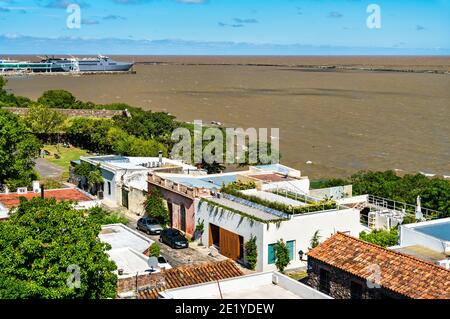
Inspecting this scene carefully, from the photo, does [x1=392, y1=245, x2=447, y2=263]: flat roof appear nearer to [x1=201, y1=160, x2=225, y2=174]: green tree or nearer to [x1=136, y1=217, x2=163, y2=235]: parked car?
[x1=136, y1=217, x2=163, y2=235]: parked car

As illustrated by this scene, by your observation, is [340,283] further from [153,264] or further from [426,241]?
[153,264]

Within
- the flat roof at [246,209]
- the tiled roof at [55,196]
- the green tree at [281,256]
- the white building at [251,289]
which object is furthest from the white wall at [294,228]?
the white building at [251,289]

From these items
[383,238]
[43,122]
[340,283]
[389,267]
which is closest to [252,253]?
[383,238]

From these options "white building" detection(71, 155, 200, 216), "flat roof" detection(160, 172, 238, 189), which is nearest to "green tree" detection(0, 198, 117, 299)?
"flat roof" detection(160, 172, 238, 189)

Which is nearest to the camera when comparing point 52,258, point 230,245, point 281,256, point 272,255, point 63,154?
point 52,258

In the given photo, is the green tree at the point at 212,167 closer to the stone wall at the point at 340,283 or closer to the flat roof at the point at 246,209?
the flat roof at the point at 246,209

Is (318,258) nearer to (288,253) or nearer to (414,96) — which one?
(288,253)
